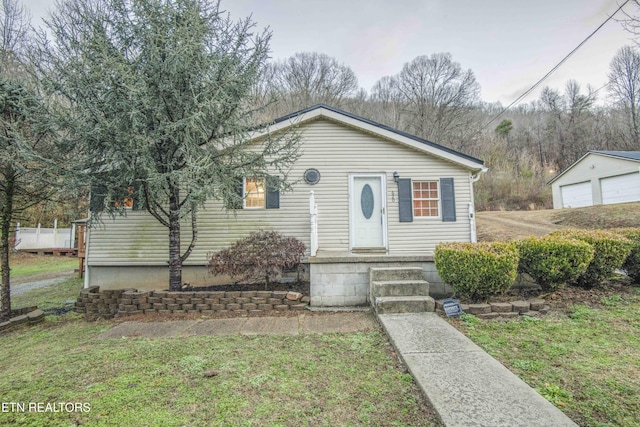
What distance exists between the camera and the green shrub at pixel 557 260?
14.1 feet

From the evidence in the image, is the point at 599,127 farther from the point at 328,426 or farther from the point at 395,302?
the point at 328,426

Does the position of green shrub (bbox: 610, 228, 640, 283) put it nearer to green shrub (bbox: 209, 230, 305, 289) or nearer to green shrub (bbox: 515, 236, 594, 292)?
green shrub (bbox: 515, 236, 594, 292)

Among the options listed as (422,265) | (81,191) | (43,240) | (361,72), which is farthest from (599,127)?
(43,240)

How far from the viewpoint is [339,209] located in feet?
23.3

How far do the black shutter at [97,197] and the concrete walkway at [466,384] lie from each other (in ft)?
16.7

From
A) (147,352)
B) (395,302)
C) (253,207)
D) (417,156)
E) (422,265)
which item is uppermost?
(417,156)

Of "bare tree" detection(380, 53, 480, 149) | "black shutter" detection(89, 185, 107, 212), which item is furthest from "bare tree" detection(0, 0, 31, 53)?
"bare tree" detection(380, 53, 480, 149)

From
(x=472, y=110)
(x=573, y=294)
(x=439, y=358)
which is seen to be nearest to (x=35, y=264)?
(x=439, y=358)

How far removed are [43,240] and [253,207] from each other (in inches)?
788

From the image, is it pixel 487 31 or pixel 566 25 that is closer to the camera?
pixel 566 25

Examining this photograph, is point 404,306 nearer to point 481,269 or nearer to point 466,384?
point 481,269

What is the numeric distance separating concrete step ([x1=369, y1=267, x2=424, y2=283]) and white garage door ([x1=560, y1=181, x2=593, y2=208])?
18.8 meters

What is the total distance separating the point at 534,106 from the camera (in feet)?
101

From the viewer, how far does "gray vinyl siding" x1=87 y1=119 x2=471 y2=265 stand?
6672mm
